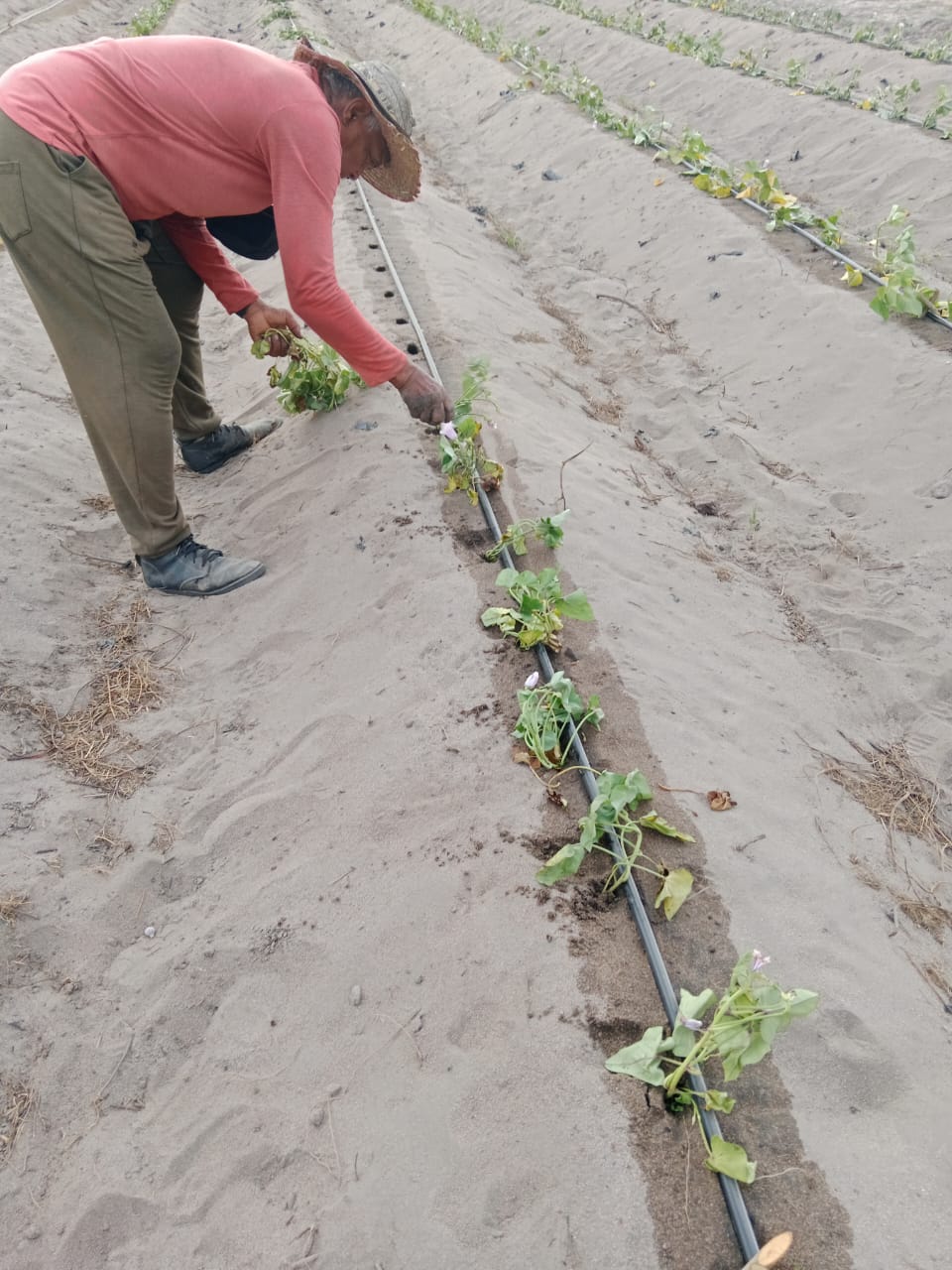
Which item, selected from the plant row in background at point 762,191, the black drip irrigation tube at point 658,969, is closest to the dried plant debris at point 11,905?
the black drip irrigation tube at point 658,969

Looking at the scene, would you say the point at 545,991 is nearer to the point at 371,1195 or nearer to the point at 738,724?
the point at 371,1195

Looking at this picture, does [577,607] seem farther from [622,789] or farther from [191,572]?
[191,572]

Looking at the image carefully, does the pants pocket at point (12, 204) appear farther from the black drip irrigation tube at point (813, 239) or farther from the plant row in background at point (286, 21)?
the plant row in background at point (286, 21)

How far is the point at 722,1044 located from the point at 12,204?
9.65 feet

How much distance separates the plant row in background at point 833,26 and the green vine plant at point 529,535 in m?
9.09

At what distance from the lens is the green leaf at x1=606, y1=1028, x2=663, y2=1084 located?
178 cm

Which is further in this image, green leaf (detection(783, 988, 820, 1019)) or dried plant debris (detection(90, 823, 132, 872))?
dried plant debris (detection(90, 823, 132, 872))

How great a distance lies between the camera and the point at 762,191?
256 inches

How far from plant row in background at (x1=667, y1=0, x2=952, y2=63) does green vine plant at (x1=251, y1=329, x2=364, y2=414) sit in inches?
340

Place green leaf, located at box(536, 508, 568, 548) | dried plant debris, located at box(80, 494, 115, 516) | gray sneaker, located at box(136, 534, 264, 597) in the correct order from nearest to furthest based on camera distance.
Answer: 1. green leaf, located at box(536, 508, 568, 548)
2. gray sneaker, located at box(136, 534, 264, 597)
3. dried plant debris, located at box(80, 494, 115, 516)

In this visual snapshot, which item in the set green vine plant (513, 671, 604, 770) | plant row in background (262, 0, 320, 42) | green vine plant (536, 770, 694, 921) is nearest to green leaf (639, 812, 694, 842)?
green vine plant (536, 770, 694, 921)

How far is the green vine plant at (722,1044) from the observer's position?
1.66 meters

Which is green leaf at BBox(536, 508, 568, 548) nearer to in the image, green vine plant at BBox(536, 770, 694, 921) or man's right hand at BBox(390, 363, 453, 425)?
man's right hand at BBox(390, 363, 453, 425)

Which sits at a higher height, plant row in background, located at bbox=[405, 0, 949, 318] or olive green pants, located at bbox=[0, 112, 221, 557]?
plant row in background, located at bbox=[405, 0, 949, 318]
